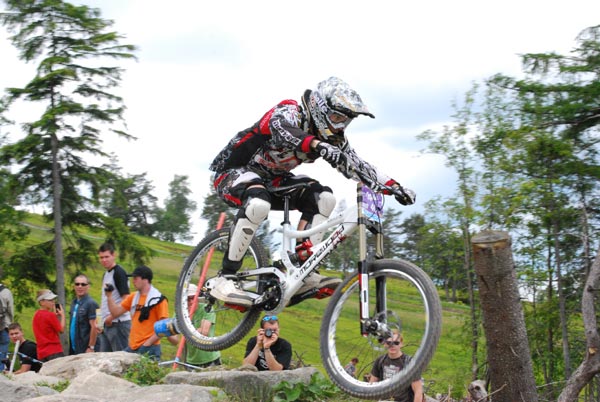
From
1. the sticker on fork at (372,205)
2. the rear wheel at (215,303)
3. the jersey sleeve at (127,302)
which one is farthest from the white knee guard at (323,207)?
the jersey sleeve at (127,302)

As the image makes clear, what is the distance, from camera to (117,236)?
1834 cm

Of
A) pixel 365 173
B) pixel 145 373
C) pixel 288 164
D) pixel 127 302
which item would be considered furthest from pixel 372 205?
pixel 127 302

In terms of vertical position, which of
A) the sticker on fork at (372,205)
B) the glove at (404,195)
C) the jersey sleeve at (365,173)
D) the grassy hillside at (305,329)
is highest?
the jersey sleeve at (365,173)

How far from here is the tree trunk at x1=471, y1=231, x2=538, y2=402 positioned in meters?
7.38

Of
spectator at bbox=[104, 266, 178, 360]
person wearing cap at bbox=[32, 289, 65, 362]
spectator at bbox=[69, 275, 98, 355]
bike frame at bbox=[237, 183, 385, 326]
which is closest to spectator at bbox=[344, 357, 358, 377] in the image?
bike frame at bbox=[237, 183, 385, 326]

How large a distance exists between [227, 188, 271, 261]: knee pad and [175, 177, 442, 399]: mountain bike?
237 mm

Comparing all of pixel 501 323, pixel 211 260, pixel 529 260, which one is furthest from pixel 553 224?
pixel 211 260

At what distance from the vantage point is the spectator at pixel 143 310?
9.23 m

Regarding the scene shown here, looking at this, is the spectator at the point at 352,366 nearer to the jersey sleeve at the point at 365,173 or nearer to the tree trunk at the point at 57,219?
the jersey sleeve at the point at 365,173

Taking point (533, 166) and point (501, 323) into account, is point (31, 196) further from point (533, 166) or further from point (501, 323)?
point (501, 323)

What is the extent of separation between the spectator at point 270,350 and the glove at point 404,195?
8.75ft

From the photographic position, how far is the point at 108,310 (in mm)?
9891

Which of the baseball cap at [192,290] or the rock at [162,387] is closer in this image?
the rock at [162,387]

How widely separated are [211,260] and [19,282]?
11.8m
